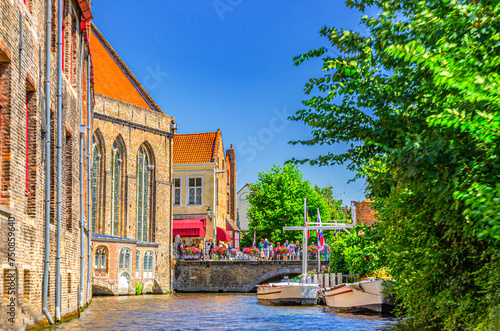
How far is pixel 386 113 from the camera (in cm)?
940

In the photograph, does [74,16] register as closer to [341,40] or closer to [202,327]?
[202,327]

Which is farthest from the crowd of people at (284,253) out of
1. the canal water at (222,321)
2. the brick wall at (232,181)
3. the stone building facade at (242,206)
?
the stone building facade at (242,206)

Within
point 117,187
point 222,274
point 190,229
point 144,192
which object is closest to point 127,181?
point 117,187

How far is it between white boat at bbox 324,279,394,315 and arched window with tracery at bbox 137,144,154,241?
17518 millimetres

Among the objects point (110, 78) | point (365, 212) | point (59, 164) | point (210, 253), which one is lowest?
point (210, 253)

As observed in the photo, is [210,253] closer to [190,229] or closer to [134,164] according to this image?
[190,229]

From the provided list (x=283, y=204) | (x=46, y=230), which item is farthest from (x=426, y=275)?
(x=283, y=204)

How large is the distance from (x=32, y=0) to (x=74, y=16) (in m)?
6.44

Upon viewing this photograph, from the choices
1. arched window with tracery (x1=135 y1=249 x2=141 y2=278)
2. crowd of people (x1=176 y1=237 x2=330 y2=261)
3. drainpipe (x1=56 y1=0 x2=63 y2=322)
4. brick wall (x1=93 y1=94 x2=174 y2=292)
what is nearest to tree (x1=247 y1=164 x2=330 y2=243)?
crowd of people (x1=176 y1=237 x2=330 y2=261)

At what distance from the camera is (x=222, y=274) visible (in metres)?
39.9

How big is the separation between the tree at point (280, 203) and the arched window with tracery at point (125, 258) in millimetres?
16721

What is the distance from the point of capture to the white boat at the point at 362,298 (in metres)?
20.1

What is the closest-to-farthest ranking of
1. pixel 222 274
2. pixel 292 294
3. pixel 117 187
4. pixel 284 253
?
pixel 292 294 < pixel 117 187 < pixel 222 274 < pixel 284 253

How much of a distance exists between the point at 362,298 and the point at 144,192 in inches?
793
